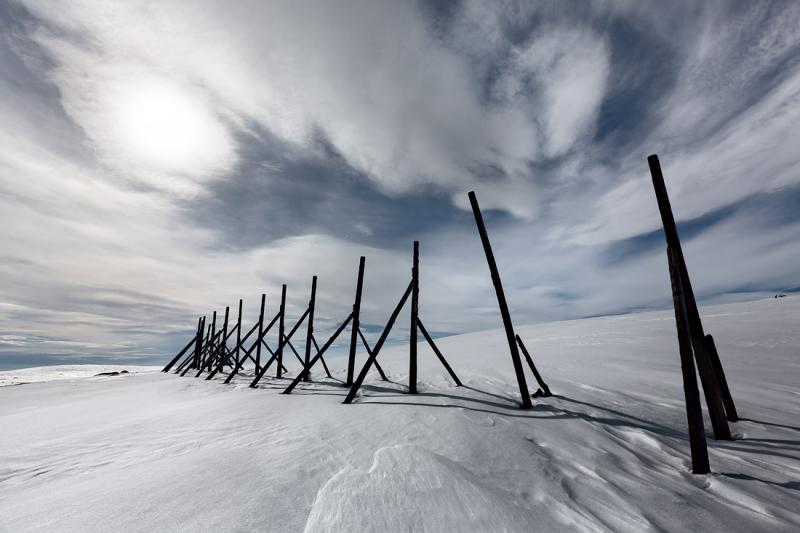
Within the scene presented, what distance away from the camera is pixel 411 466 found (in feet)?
11.5

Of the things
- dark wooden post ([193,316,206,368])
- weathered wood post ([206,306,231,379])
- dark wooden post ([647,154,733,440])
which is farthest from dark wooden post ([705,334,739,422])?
dark wooden post ([193,316,206,368])

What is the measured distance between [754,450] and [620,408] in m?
2.13

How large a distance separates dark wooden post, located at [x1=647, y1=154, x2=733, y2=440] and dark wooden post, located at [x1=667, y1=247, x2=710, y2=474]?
457mm

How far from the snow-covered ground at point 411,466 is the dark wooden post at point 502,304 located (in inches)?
17.0

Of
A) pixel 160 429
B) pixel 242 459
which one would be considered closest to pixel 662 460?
pixel 242 459

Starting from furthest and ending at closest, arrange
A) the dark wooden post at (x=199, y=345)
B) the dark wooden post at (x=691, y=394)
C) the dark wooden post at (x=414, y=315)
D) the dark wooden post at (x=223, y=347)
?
the dark wooden post at (x=199, y=345) → the dark wooden post at (x=223, y=347) → the dark wooden post at (x=414, y=315) → the dark wooden post at (x=691, y=394)

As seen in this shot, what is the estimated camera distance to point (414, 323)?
875 centimetres

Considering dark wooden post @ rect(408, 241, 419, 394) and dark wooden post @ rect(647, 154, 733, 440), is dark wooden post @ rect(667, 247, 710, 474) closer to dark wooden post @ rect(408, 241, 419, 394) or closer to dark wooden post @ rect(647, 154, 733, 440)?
dark wooden post @ rect(647, 154, 733, 440)

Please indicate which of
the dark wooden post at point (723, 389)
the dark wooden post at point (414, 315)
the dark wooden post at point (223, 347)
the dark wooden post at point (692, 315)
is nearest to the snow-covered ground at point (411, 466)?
the dark wooden post at point (723, 389)

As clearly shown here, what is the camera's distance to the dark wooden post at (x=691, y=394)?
3658 mm

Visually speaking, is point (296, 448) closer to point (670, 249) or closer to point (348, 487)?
point (348, 487)

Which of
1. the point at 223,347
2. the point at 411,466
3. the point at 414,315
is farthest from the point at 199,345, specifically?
the point at 411,466

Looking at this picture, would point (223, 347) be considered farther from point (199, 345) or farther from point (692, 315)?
point (692, 315)

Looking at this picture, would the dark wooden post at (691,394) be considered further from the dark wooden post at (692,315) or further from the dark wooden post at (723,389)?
the dark wooden post at (723,389)
